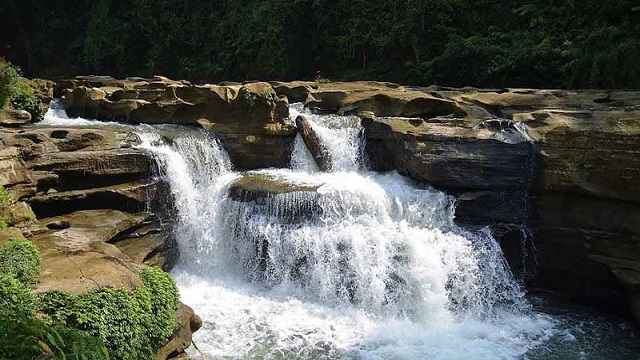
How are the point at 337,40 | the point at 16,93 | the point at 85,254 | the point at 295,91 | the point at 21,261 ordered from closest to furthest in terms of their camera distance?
the point at 21,261 → the point at 85,254 → the point at 16,93 → the point at 295,91 → the point at 337,40

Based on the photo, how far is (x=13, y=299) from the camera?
18.8 ft

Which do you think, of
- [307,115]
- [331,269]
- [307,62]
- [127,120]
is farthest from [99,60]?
[331,269]

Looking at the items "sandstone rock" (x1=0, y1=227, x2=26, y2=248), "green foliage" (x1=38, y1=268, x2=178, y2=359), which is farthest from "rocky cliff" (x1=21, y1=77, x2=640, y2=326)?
"green foliage" (x1=38, y1=268, x2=178, y2=359)

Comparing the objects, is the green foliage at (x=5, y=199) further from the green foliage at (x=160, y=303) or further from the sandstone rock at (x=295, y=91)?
the sandstone rock at (x=295, y=91)

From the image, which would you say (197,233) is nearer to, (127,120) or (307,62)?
(127,120)

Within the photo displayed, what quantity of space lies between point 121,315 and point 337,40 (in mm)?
19597

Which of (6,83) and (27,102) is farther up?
(6,83)

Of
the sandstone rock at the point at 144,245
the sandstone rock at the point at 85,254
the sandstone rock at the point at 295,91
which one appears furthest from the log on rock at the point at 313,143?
the sandstone rock at the point at 85,254

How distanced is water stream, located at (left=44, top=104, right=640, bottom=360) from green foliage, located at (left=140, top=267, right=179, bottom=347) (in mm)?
1388

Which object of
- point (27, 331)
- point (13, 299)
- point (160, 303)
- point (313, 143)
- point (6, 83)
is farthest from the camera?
point (313, 143)

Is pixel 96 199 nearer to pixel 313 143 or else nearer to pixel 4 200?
pixel 4 200

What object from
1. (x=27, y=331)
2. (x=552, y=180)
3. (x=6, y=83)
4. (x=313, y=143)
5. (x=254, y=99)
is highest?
(x=6, y=83)

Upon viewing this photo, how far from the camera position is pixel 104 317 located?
6297mm

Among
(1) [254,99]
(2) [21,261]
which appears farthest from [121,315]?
(1) [254,99]
